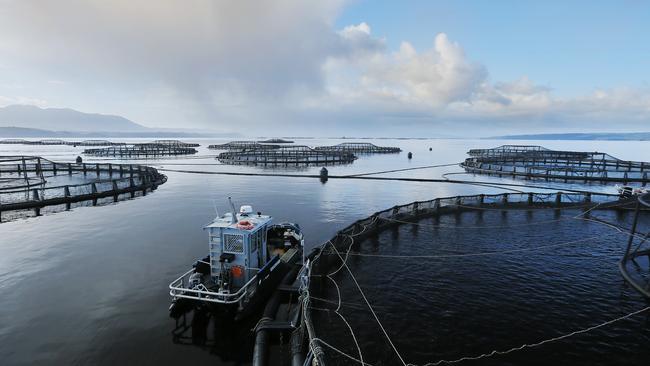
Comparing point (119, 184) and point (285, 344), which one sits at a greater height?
point (119, 184)

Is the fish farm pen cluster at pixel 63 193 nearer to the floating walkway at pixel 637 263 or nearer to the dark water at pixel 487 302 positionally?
the dark water at pixel 487 302

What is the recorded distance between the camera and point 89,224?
1496 inches

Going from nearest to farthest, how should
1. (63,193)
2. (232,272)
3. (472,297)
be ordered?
1. (232,272)
2. (472,297)
3. (63,193)

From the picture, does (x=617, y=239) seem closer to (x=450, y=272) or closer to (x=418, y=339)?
(x=450, y=272)

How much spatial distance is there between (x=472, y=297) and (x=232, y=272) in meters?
14.4

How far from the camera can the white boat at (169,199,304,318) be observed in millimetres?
17984

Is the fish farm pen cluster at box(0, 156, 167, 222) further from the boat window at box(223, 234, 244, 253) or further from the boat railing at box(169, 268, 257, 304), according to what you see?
the boat window at box(223, 234, 244, 253)

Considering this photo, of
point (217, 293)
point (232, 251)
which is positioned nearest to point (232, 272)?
point (232, 251)

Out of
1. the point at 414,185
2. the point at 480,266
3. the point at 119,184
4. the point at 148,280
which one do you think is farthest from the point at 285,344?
the point at 414,185

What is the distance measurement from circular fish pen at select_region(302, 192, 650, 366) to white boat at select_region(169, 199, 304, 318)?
3.13 m

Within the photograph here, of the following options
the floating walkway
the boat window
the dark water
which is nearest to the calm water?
the dark water

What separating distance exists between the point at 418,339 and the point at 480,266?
11125 mm

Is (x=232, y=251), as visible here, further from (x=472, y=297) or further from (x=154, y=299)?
(x=472, y=297)

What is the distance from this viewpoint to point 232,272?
18.9m
